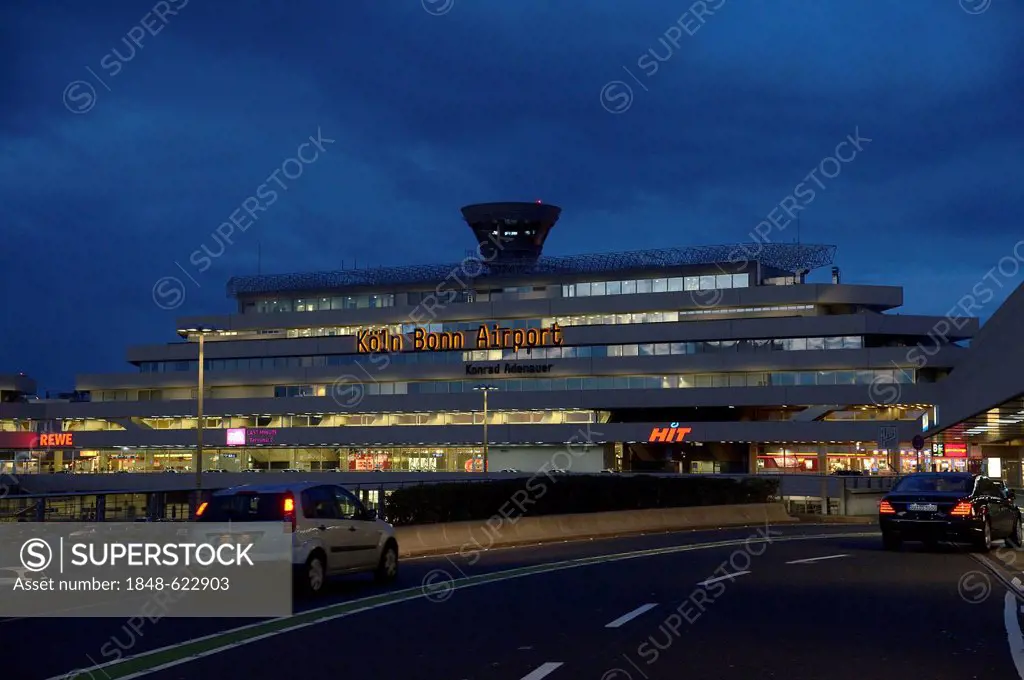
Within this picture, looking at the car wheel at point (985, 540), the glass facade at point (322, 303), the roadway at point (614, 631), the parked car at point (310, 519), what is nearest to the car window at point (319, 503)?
the parked car at point (310, 519)

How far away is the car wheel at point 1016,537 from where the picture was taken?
3005 cm

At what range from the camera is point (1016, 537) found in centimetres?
3014

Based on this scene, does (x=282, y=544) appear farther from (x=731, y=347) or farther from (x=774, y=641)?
(x=731, y=347)

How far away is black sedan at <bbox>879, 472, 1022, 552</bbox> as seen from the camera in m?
27.1

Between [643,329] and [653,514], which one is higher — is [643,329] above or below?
above

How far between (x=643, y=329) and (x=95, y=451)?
163 ft

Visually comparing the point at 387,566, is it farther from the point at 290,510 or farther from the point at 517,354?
the point at 517,354

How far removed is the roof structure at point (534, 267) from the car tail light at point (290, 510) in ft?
Answer: 274

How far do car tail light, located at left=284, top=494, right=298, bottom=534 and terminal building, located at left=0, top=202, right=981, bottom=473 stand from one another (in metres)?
69.0

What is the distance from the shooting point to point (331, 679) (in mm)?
11070

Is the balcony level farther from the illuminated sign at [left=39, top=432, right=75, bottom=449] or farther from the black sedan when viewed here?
the black sedan

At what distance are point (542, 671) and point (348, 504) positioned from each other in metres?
9.19

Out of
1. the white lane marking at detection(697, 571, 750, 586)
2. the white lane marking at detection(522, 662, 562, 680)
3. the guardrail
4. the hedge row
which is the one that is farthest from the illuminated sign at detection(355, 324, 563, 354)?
the white lane marking at detection(522, 662, 562, 680)

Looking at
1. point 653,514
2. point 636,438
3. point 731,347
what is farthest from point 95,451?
point 653,514
